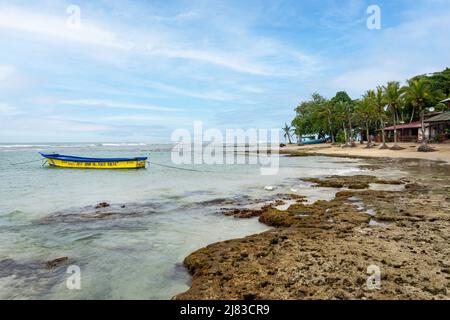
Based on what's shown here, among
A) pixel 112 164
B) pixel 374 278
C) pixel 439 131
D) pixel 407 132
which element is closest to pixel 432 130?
pixel 439 131

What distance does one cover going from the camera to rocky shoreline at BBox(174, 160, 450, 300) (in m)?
4.98

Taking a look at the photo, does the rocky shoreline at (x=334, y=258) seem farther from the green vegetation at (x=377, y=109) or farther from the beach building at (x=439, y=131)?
the beach building at (x=439, y=131)

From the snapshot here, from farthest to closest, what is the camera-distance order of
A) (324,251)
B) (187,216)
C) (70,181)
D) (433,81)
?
(433,81)
(70,181)
(187,216)
(324,251)

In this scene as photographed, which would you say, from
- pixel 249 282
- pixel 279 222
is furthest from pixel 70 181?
pixel 249 282

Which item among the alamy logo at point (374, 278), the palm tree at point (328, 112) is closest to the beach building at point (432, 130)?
the palm tree at point (328, 112)

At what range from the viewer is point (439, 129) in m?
44.4

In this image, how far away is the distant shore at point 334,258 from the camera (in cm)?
498

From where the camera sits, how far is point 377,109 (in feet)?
152

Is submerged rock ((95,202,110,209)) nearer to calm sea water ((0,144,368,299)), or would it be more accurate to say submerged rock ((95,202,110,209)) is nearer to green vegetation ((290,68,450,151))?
calm sea water ((0,144,368,299))

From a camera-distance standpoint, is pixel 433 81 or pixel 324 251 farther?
pixel 433 81

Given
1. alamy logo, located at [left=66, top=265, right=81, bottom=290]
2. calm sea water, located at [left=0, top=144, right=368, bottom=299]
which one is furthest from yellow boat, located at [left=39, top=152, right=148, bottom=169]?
alamy logo, located at [left=66, top=265, right=81, bottom=290]
